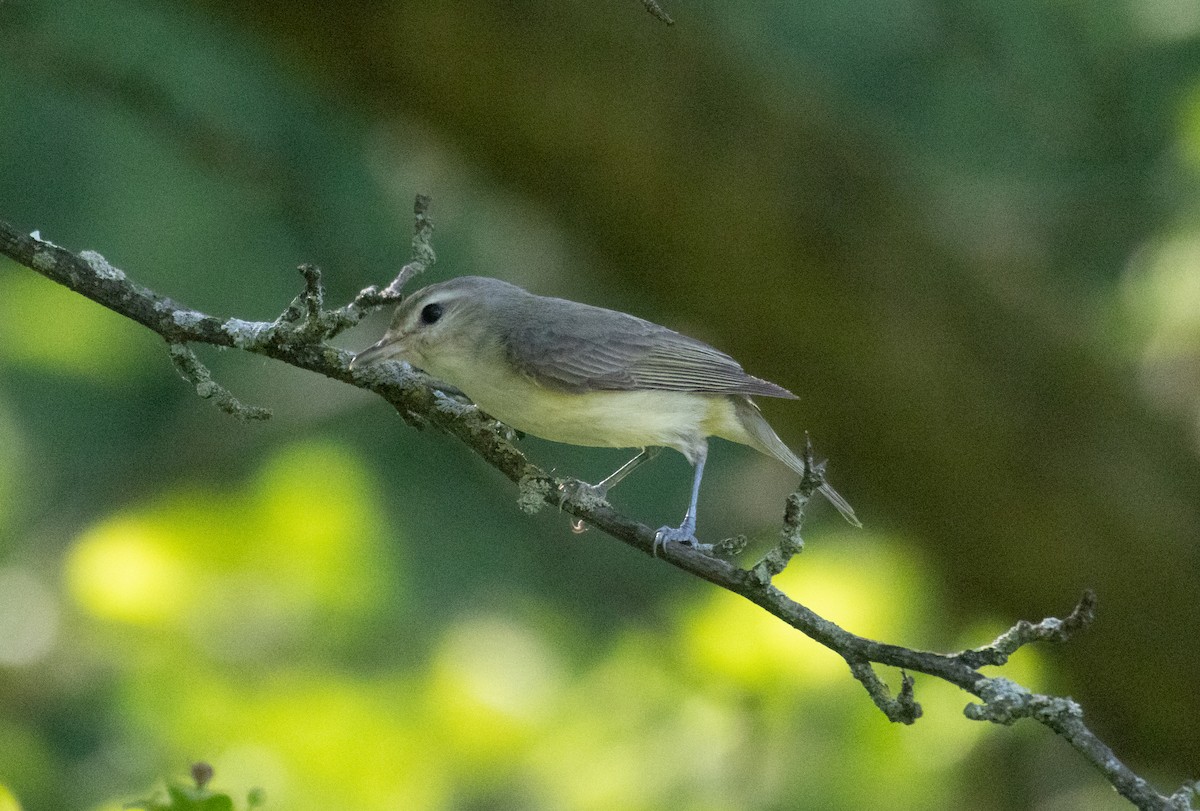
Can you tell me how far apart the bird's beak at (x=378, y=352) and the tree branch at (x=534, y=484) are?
4cm

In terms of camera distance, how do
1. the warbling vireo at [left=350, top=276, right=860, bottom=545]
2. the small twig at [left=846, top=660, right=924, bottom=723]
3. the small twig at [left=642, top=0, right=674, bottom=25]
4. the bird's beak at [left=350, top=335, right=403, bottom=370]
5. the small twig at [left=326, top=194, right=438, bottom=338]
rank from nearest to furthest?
the small twig at [left=642, top=0, right=674, bottom=25] < the small twig at [left=846, top=660, right=924, bottom=723] < the small twig at [left=326, top=194, right=438, bottom=338] < the bird's beak at [left=350, top=335, right=403, bottom=370] < the warbling vireo at [left=350, top=276, right=860, bottom=545]

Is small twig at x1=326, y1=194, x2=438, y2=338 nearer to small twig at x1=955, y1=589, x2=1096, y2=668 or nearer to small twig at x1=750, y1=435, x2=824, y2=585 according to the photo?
small twig at x1=750, y1=435, x2=824, y2=585

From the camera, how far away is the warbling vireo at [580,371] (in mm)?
4129

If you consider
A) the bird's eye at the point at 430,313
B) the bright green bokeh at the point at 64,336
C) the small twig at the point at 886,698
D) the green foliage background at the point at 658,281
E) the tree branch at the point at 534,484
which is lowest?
the small twig at the point at 886,698

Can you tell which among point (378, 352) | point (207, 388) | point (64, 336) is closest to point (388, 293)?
point (207, 388)

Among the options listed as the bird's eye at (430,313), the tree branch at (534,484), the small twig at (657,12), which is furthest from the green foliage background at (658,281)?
the small twig at (657,12)

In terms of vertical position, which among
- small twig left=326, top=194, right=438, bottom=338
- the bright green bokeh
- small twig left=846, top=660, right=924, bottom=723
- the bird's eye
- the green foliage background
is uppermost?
the green foliage background

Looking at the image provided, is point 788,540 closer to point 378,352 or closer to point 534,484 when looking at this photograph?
point 534,484

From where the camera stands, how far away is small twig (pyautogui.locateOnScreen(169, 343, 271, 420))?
2953 millimetres

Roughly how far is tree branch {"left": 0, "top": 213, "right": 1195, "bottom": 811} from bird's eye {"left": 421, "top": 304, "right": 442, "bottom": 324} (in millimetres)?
781

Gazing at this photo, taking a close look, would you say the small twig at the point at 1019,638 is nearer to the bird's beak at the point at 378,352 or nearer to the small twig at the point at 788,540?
the small twig at the point at 788,540

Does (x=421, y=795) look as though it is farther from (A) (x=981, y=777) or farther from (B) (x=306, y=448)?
(A) (x=981, y=777)

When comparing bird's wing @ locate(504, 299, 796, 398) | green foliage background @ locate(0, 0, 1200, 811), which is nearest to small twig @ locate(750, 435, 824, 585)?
bird's wing @ locate(504, 299, 796, 398)

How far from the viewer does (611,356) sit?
14.7 ft
